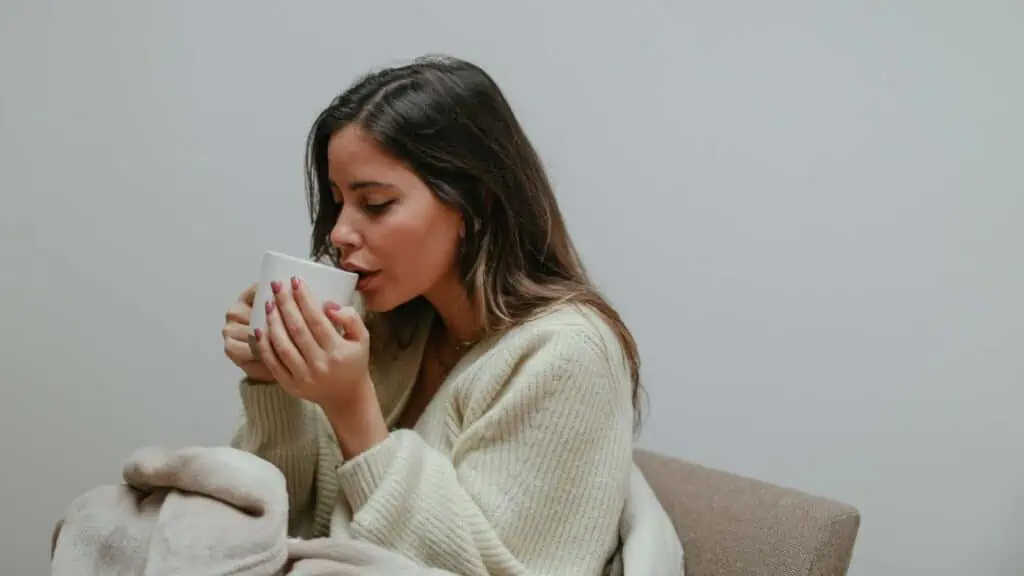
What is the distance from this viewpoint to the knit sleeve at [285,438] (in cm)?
99

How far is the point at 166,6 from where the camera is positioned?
1376 millimetres

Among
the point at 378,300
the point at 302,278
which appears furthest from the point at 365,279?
the point at 302,278

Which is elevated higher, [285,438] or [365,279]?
[365,279]

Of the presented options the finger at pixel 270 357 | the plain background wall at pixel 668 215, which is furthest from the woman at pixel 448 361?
the plain background wall at pixel 668 215

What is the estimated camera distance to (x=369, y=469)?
82cm

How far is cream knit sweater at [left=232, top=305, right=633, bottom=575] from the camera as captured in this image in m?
0.80

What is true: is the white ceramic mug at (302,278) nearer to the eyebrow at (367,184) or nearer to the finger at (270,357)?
the finger at (270,357)

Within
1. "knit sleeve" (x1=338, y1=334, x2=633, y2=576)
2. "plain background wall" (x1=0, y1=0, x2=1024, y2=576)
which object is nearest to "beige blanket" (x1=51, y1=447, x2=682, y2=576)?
"knit sleeve" (x1=338, y1=334, x2=633, y2=576)

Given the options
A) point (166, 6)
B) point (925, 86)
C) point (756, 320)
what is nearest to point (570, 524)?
point (756, 320)

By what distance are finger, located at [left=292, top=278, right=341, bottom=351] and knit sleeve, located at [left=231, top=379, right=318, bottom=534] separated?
21cm

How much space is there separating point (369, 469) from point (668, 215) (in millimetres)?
697

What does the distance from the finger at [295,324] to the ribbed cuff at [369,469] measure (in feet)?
0.33

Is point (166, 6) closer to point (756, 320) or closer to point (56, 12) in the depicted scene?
point (56, 12)

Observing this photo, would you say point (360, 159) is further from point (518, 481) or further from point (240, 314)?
point (518, 481)
